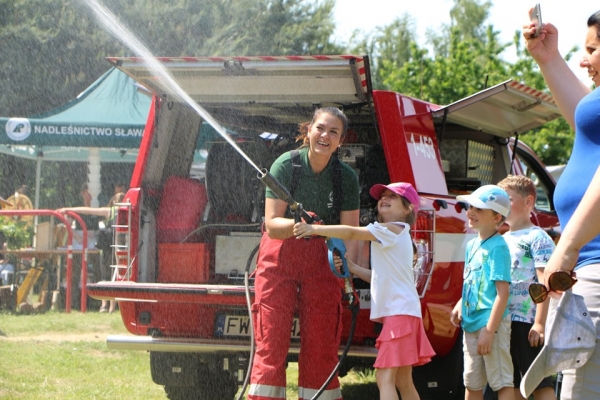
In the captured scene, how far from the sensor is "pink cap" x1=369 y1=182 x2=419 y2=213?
17.3ft

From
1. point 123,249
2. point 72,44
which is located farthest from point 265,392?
point 72,44

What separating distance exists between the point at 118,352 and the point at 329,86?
4.16 metres

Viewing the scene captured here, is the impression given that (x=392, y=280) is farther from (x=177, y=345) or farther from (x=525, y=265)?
(x=177, y=345)

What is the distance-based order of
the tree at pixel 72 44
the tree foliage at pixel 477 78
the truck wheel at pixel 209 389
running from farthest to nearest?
1. the tree at pixel 72 44
2. the tree foliage at pixel 477 78
3. the truck wheel at pixel 209 389

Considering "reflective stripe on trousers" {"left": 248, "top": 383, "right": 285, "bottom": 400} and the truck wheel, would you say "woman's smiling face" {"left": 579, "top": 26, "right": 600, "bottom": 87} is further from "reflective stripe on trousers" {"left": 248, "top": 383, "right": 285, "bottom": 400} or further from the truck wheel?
the truck wheel

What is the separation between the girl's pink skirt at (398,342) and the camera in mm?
5051

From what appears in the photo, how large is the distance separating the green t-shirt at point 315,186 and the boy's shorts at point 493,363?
1.05m

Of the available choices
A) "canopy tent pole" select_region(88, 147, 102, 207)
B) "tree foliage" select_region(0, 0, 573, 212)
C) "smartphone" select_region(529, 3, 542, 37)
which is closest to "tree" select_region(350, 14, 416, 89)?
"tree foliage" select_region(0, 0, 573, 212)

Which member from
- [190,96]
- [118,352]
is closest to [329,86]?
[190,96]

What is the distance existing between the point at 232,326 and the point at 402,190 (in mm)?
1518

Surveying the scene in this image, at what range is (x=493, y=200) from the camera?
5.23 m

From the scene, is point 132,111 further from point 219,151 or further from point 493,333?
point 493,333

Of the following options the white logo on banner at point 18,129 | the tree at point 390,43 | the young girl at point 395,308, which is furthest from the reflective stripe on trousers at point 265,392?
the tree at point 390,43

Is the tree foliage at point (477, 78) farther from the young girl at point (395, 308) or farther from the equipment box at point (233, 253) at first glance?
the young girl at point (395, 308)
